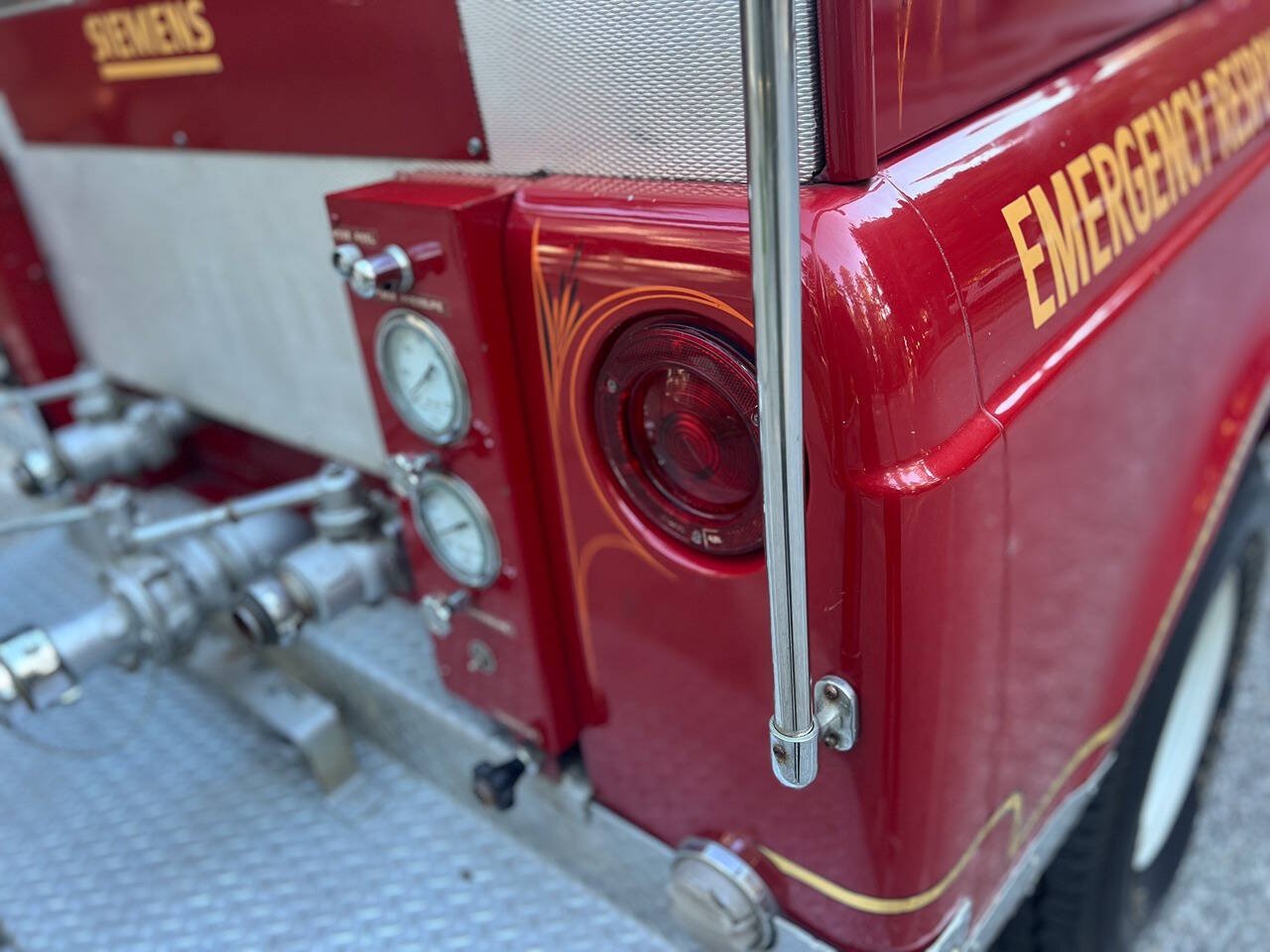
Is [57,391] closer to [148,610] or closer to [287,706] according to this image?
[148,610]

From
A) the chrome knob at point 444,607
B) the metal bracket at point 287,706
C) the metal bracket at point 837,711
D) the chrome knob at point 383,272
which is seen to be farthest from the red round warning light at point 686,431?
the metal bracket at point 287,706

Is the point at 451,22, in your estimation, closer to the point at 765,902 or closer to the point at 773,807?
the point at 773,807

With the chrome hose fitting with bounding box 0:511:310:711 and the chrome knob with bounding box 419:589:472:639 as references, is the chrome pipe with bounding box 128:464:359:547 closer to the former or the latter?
the chrome hose fitting with bounding box 0:511:310:711

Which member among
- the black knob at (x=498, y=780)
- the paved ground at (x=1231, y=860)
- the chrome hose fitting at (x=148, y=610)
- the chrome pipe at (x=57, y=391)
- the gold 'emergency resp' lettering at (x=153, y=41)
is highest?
the gold 'emergency resp' lettering at (x=153, y=41)

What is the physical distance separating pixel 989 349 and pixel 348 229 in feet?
2.14

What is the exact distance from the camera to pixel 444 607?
1.24 metres

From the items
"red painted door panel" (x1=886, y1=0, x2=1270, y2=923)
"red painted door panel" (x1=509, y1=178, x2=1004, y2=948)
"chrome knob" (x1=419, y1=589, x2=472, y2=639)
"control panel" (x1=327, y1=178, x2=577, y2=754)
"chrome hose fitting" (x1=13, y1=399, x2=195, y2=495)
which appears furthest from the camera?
"chrome hose fitting" (x1=13, y1=399, x2=195, y2=495)

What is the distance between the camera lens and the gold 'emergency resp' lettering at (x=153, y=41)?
4.58ft

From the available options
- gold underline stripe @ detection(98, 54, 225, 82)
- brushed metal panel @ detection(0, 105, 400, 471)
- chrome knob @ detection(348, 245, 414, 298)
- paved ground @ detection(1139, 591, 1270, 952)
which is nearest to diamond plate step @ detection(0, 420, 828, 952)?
brushed metal panel @ detection(0, 105, 400, 471)

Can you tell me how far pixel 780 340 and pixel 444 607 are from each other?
29.3 inches

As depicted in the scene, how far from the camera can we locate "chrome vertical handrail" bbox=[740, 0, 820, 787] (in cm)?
55

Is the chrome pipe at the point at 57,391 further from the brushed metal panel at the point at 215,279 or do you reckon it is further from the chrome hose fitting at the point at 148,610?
the chrome hose fitting at the point at 148,610

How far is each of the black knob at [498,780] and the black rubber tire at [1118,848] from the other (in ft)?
2.53

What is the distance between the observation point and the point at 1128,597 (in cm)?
125
